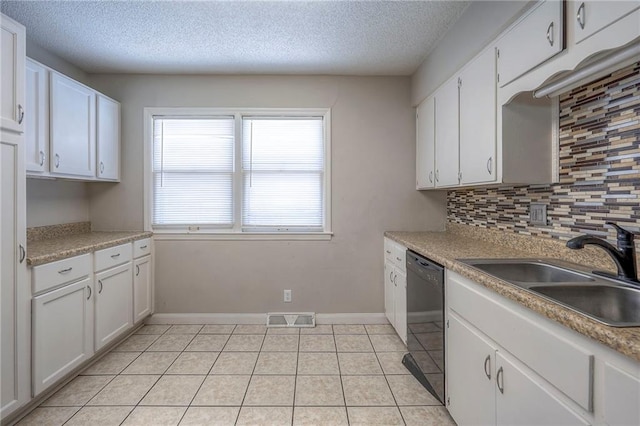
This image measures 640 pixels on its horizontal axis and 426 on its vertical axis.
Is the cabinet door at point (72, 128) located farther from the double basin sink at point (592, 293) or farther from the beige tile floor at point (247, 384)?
the double basin sink at point (592, 293)

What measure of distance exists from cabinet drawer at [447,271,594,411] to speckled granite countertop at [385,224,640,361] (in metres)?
0.06

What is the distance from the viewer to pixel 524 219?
82.7 inches

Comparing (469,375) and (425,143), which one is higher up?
(425,143)

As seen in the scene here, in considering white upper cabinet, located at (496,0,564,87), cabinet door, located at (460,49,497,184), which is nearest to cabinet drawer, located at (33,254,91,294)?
cabinet door, located at (460,49,497,184)

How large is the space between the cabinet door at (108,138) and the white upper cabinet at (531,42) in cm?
324

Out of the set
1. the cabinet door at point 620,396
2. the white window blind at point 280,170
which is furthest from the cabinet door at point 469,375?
the white window blind at point 280,170

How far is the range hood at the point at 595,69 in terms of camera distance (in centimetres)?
110

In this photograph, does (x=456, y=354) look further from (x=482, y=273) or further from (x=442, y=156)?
(x=442, y=156)

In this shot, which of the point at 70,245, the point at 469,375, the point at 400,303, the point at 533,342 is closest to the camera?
the point at 533,342

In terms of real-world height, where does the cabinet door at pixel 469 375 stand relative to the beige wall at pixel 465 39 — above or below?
below

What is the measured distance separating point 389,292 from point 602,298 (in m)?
1.82

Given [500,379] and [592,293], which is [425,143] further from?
[500,379]

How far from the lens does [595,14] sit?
118cm

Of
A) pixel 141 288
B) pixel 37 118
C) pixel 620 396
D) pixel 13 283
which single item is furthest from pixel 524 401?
pixel 37 118
